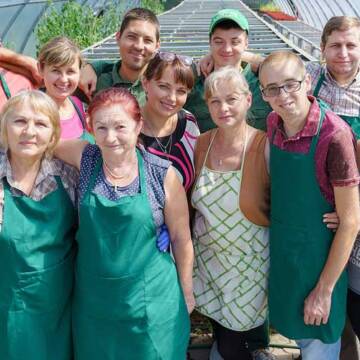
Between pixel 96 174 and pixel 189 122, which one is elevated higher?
pixel 189 122

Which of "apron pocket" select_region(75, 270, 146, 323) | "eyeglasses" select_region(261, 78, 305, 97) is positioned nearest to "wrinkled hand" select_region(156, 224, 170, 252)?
"apron pocket" select_region(75, 270, 146, 323)

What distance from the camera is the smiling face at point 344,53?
7.31 feet

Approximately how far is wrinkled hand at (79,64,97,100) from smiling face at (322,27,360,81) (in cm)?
137

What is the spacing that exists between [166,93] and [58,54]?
0.66 metres

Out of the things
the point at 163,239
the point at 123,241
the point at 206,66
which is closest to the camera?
the point at 123,241

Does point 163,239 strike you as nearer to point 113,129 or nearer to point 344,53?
point 113,129

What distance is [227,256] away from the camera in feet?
7.43

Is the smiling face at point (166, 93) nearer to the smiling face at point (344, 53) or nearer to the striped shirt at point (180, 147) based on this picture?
the striped shirt at point (180, 147)

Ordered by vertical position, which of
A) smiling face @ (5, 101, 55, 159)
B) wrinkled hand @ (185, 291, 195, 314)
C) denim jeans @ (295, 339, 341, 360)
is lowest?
denim jeans @ (295, 339, 341, 360)

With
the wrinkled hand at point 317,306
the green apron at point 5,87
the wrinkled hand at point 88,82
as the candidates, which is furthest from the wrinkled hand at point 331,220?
the green apron at point 5,87

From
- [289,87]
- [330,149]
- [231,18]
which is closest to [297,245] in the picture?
[330,149]

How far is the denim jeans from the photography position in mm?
2248

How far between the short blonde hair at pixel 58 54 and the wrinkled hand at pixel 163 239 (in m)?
1.09

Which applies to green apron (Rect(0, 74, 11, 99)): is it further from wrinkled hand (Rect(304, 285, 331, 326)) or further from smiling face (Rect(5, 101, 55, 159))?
wrinkled hand (Rect(304, 285, 331, 326))
